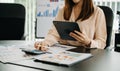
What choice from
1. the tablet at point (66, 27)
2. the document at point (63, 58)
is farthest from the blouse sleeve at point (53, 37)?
the document at point (63, 58)

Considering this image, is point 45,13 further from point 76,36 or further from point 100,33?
point 76,36

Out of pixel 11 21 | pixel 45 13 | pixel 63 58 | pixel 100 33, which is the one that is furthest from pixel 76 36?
pixel 45 13

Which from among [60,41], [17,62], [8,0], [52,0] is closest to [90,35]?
[60,41]

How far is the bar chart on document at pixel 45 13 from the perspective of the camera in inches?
151

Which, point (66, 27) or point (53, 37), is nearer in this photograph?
point (66, 27)

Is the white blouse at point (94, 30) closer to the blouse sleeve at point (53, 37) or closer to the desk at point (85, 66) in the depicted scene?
the blouse sleeve at point (53, 37)

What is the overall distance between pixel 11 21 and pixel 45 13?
0.99m

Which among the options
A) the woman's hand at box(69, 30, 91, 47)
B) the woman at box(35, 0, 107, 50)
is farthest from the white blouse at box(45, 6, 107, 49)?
the woman's hand at box(69, 30, 91, 47)

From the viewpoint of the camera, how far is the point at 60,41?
204 cm

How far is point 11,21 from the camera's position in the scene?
9.66 ft

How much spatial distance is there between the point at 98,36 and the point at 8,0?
8.25ft

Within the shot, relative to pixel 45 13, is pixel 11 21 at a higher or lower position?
lower

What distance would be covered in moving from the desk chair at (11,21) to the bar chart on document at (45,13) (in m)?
0.88

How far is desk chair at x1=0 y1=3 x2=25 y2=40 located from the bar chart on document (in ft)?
2.88
